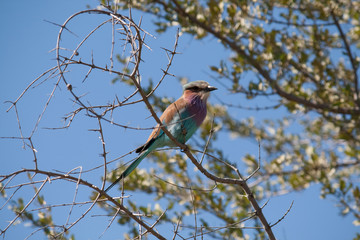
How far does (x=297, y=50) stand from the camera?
5309 mm

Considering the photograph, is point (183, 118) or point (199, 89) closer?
Answer: point (183, 118)

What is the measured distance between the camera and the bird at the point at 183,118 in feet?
13.1

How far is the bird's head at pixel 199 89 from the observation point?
456 cm

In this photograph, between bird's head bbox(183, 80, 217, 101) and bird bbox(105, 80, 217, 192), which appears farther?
bird's head bbox(183, 80, 217, 101)

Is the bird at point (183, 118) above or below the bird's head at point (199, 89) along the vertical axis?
below

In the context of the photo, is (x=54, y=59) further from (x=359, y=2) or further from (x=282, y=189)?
(x=359, y=2)

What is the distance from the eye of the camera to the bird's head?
15.0 feet

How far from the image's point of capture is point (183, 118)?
418 cm

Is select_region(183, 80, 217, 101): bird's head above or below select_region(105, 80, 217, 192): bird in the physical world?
above

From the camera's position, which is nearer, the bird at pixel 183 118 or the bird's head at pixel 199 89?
the bird at pixel 183 118

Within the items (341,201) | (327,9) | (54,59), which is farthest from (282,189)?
(54,59)

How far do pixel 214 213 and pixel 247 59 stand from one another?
170 centimetres

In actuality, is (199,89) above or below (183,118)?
above

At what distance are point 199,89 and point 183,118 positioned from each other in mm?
580
